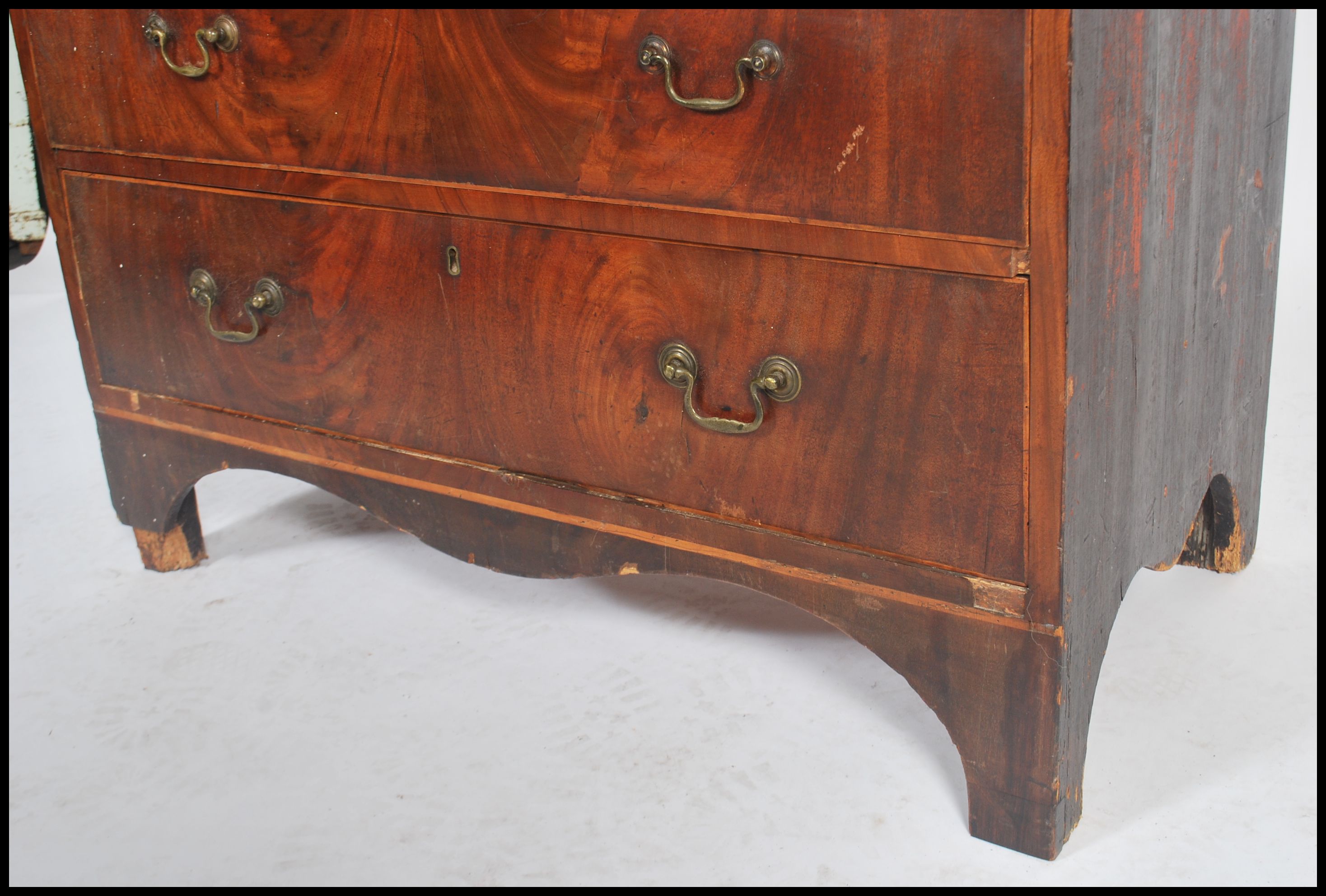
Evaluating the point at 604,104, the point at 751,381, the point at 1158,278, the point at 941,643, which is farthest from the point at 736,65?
the point at 941,643

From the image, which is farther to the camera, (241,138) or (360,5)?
(241,138)

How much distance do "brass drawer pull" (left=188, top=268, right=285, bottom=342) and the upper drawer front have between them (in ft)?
0.48

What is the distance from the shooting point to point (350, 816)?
1337 millimetres

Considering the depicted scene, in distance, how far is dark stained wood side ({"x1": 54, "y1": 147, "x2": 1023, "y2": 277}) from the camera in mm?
1095

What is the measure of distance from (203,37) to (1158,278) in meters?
0.99

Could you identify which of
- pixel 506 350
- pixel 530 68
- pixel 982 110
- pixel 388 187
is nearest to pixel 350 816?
pixel 506 350

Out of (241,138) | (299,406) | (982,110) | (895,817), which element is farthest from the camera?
(299,406)

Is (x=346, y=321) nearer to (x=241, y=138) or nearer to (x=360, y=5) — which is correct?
(x=241, y=138)

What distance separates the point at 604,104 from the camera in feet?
3.96

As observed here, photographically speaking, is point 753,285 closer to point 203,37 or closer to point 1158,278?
point 1158,278

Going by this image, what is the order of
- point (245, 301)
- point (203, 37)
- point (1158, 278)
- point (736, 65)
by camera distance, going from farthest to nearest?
point (245, 301)
point (203, 37)
point (1158, 278)
point (736, 65)

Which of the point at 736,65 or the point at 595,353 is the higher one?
the point at 736,65

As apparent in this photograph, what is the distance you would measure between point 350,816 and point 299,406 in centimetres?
50

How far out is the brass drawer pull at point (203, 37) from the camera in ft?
4.62
